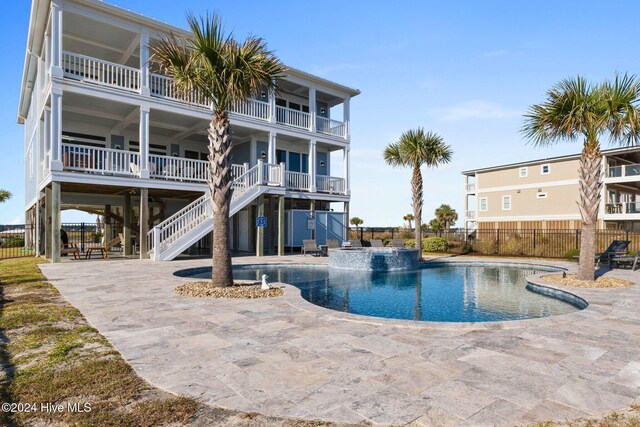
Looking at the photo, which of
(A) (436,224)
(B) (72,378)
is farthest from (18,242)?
(A) (436,224)

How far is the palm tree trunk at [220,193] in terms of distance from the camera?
8.84m

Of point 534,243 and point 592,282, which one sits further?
point 534,243

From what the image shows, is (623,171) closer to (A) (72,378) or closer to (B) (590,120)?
(B) (590,120)

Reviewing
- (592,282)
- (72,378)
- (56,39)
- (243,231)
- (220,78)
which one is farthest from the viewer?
(243,231)

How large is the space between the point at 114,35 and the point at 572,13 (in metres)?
16.9

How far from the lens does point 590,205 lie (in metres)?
10.2

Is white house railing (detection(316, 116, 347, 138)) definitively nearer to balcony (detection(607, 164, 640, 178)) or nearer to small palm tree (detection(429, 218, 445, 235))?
balcony (detection(607, 164, 640, 178))

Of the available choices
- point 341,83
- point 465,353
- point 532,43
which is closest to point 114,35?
point 341,83

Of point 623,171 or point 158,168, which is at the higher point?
point 623,171

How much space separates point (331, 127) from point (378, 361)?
20.4 meters

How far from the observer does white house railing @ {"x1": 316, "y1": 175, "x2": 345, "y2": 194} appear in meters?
22.8

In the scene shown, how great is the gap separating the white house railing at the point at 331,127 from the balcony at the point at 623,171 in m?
22.7

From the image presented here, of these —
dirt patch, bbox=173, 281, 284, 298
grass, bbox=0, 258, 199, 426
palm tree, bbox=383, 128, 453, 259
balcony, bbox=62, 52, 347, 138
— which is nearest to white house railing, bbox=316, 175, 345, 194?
balcony, bbox=62, 52, 347, 138

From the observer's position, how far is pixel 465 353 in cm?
449
